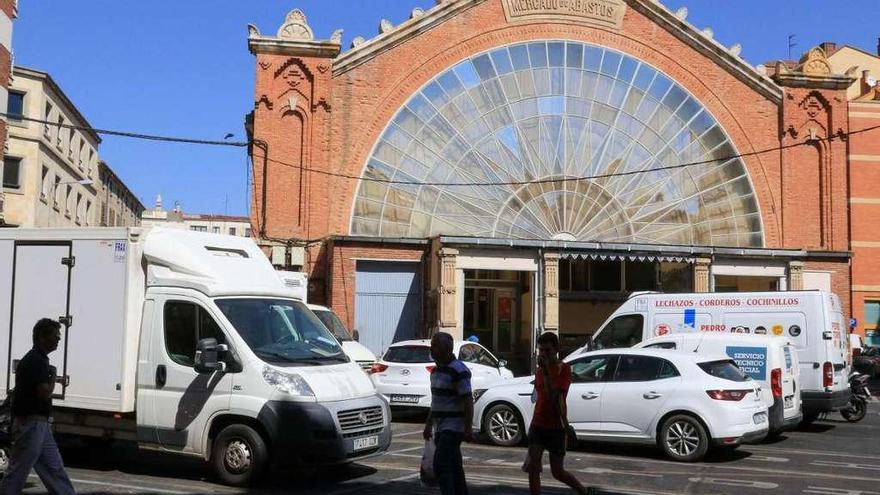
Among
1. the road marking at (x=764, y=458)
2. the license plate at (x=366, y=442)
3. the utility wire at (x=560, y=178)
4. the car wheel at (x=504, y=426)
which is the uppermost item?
the utility wire at (x=560, y=178)

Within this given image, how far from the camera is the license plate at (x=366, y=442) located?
31.8 ft

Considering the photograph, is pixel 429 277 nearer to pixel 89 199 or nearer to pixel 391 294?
pixel 391 294

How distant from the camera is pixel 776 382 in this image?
1403 centimetres

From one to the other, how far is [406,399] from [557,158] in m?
12.1

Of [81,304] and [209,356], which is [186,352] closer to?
[209,356]

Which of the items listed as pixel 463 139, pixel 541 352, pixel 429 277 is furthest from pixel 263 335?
pixel 463 139

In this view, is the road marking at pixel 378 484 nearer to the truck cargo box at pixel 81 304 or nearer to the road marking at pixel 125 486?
the road marking at pixel 125 486

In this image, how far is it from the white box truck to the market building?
13.2 meters

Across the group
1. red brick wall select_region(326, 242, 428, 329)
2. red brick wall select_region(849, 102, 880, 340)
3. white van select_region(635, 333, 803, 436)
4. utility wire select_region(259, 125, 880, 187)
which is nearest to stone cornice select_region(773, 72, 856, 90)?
utility wire select_region(259, 125, 880, 187)

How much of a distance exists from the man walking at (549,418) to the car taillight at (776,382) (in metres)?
6.41

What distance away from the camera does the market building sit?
25156 millimetres

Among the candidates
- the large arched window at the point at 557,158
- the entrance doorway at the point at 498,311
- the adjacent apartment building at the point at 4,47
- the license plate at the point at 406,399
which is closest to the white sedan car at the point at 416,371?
the license plate at the point at 406,399

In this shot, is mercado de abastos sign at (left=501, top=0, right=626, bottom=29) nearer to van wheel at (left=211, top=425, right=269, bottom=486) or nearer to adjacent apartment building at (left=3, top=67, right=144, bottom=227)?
van wheel at (left=211, top=425, right=269, bottom=486)

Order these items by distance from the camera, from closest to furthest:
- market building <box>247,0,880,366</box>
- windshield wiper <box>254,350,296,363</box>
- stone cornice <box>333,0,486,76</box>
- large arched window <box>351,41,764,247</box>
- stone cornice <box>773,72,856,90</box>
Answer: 1. windshield wiper <box>254,350,296,363</box>
2. market building <box>247,0,880,366</box>
3. stone cornice <box>333,0,486,76</box>
4. large arched window <box>351,41,764,247</box>
5. stone cornice <box>773,72,856,90</box>
